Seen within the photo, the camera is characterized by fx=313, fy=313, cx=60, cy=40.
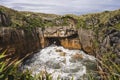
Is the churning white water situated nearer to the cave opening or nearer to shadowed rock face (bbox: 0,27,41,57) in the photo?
the cave opening

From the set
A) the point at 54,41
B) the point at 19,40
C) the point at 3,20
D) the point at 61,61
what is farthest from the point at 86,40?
the point at 3,20

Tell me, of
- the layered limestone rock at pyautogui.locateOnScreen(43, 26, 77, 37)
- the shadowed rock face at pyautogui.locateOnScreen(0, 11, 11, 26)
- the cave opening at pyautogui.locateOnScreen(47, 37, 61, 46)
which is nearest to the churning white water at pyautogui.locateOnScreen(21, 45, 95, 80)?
the cave opening at pyautogui.locateOnScreen(47, 37, 61, 46)

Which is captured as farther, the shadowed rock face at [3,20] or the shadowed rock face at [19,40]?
the shadowed rock face at [3,20]

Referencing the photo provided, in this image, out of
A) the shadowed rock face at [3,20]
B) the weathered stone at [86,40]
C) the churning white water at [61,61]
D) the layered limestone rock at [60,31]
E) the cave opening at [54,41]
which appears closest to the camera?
the shadowed rock face at [3,20]

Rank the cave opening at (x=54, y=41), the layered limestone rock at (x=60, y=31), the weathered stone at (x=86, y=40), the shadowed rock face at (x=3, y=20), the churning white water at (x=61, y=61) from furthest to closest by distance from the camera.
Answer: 1. the cave opening at (x=54, y=41)
2. the layered limestone rock at (x=60, y=31)
3. the weathered stone at (x=86, y=40)
4. the churning white water at (x=61, y=61)
5. the shadowed rock face at (x=3, y=20)

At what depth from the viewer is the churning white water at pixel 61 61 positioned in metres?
68.6

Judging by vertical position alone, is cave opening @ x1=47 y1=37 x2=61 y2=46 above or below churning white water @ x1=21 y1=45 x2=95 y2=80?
above

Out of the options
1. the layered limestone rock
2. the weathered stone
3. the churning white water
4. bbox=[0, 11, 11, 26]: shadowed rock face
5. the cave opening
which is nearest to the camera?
bbox=[0, 11, 11, 26]: shadowed rock face

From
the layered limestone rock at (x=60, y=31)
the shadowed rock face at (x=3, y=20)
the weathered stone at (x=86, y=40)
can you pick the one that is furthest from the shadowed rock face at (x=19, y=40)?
the weathered stone at (x=86, y=40)

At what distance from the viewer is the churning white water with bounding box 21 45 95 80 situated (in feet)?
225

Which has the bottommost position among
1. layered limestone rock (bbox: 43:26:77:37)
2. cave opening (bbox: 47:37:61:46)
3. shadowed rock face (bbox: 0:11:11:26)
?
cave opening (bbox: 47:37:61:46)

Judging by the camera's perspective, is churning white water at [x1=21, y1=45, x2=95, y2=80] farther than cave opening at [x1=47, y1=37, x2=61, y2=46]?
No

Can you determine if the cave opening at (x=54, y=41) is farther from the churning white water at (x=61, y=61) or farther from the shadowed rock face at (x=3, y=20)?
the shadowed rock face at (x=3, y=20)

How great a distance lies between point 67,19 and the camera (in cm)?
9038
